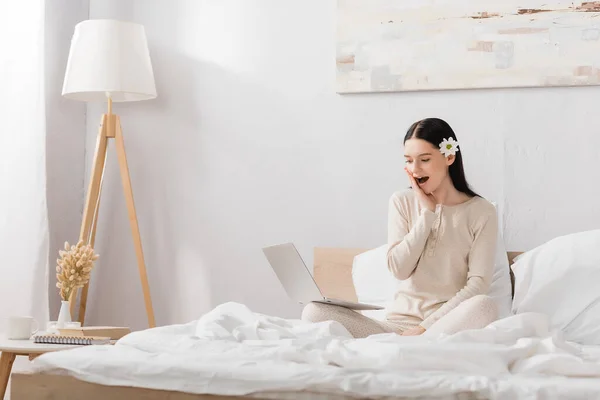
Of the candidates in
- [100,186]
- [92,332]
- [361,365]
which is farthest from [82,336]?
[361,365]

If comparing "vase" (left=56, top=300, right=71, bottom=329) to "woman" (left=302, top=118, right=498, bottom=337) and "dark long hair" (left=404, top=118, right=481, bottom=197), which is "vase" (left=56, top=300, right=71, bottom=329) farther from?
"dark long hair" (left=404, top=118, right=481, bottom=197)

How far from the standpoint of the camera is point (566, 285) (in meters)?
2.67

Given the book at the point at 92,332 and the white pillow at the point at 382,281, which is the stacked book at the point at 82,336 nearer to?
the book at the point at 92,332


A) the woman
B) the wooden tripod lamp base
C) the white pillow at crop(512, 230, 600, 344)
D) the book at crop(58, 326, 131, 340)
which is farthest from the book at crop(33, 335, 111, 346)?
the white pillow at crop(512, 230, 600, 344)

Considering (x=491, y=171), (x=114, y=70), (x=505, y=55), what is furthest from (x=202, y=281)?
(x=505, y=55)

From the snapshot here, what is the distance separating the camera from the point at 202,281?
11.9 feet

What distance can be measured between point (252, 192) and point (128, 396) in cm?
185

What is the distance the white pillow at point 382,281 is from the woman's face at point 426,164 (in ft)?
1.24

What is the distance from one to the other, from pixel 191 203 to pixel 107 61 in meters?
0.68

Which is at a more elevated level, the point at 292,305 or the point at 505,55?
the point at 505,55

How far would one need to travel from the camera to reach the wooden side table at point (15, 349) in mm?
2604

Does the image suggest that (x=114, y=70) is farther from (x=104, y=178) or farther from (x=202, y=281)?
(x=202, y=281)

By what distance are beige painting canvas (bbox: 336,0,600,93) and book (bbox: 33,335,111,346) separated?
1.39 m

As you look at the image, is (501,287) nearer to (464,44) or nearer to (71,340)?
(464,44)
